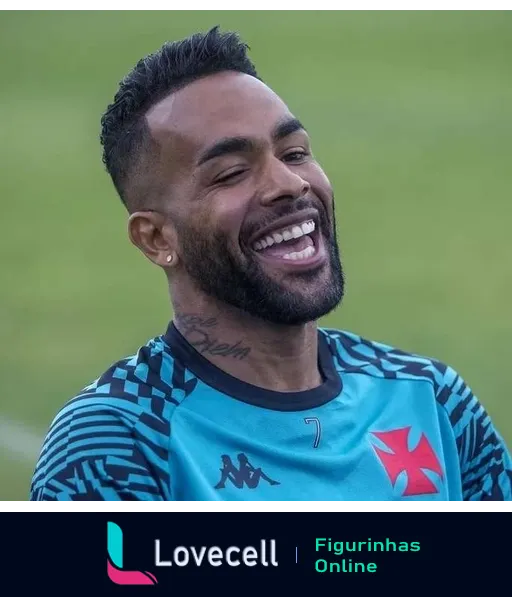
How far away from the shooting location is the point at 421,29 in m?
21.5

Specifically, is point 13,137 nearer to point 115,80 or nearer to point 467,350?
point 115,80

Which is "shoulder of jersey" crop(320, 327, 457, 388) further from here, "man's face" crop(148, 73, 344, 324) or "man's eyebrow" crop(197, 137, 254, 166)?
"man's eyebrow" crop(197, 137, 254, 166)

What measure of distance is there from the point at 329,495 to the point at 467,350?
6798 millimetres

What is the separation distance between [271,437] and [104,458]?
0.48 meters

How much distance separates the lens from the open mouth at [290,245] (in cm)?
377

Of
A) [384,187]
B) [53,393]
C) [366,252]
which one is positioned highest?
[384,187]

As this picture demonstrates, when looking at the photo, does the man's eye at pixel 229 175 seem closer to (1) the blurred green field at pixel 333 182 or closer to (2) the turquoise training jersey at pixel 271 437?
(2) the turquoise training jersey at pixel 271 437

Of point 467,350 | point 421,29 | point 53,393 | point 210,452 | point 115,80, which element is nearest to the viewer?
point 210,452

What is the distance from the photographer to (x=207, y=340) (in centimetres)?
384

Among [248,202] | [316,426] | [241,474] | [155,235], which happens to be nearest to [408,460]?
[316,426]

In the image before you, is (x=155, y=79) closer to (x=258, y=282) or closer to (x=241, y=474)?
(x=258, y=282)

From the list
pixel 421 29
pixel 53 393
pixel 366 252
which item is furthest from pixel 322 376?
pixel 421 29
